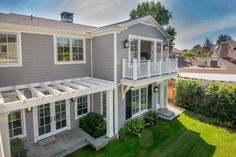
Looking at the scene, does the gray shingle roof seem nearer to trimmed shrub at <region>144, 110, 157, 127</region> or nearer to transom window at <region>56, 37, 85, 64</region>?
transom window at <region>56, 37, 85, 64</region>

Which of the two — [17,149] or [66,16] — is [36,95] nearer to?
[17,149]

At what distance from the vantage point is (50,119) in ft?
26.6

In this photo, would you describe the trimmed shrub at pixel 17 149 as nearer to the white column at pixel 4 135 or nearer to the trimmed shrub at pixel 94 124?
the white column at pixel 4 135

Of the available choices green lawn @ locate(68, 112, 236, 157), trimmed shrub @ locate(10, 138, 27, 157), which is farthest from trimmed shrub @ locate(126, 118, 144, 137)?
trimmed shrub @ locate(10, 138, 27, 157)

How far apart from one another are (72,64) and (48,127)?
3.75 meters

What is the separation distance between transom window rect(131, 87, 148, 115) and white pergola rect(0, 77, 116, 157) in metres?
2.27

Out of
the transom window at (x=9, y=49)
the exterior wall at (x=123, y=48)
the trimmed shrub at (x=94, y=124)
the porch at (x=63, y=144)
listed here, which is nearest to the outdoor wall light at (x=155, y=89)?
the exterior wall at (x=123, y=48)

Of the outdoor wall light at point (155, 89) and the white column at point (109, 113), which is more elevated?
the outdoor wall light at point (155, 89)

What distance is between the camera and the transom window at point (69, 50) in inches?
324

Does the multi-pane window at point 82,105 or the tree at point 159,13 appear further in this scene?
the tree at point 159,13

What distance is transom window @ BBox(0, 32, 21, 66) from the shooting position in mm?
6566

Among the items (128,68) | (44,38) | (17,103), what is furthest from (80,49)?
(17,103)

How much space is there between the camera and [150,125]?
397 inches

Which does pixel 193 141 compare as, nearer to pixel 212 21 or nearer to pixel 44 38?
pixel 44 38
